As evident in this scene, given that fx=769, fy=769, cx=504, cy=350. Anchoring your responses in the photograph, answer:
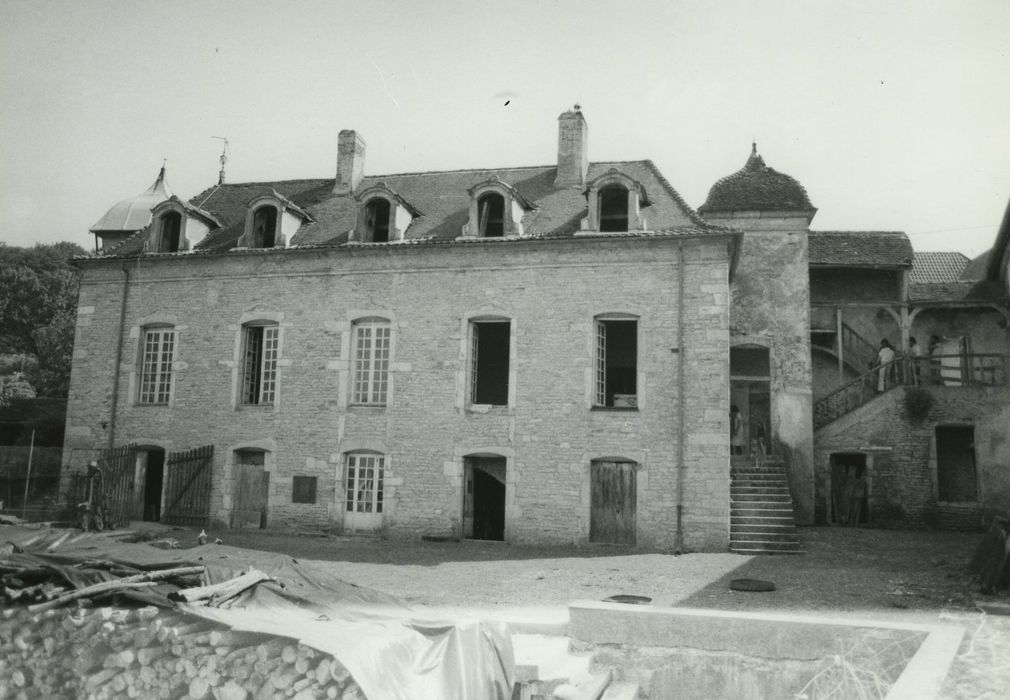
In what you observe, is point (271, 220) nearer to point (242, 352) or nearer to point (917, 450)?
point (242, 352)

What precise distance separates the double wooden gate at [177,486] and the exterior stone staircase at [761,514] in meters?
12.1

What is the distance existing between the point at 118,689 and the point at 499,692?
3444 millimetres

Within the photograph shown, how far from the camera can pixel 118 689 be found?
6.94 metres

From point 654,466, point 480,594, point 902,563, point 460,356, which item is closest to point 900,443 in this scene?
point 902,563

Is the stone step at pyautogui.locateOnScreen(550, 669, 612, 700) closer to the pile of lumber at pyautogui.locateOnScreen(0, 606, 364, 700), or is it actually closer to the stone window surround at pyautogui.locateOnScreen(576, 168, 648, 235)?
the pile of lumber at pyautogui.locateOnScreen(0, 606, 364, 700)

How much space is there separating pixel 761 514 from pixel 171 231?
1615 cm

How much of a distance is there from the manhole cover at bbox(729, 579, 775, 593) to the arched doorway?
254 inches

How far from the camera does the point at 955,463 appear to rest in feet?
69.1

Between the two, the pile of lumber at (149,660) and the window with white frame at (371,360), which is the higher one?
the window with white frame at (371,360)

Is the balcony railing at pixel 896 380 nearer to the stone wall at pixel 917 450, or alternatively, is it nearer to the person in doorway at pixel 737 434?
the stone wall at pixel 917 450

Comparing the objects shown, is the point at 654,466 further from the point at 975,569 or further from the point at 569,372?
the point at 975,569

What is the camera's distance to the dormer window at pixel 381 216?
60.3 ft

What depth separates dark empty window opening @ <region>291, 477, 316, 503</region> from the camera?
699 inches

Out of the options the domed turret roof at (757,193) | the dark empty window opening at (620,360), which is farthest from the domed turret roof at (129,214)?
the domed turret roof at (757,193)
